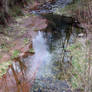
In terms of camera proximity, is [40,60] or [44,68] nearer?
[44,68]

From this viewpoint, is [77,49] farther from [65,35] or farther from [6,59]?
[6,59]

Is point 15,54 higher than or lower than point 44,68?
higher

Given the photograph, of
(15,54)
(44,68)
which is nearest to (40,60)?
(44,68)

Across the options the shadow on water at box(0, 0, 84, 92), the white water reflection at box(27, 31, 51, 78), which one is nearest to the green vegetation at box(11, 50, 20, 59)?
the shadow on water at box(0, 0, 84, 92)

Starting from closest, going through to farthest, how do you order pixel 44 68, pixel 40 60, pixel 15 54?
pixel 44 68 < pixel 40 60 < pixel 15 54

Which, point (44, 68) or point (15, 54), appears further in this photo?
point (15, 54)

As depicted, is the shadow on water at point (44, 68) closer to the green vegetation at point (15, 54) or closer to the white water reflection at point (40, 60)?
the white water reflection at point (40, 60)

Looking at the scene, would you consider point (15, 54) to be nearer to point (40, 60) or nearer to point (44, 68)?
point (40, 60)

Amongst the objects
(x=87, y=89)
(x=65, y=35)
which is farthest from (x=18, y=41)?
(x=87, y=89)

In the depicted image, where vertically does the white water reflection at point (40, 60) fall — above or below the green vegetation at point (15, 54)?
below

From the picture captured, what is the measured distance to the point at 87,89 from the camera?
2910 millimetres

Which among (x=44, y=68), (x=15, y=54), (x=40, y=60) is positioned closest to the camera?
(x=44, y=68)

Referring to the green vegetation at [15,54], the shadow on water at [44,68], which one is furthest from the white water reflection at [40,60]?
the green vegetation at [15,54]

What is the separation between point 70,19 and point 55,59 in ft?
16.8
